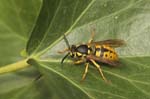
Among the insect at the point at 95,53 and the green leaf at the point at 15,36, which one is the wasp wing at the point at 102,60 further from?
the green leaf at the point at 15,36

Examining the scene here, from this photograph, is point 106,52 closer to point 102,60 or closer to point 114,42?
point 102,60

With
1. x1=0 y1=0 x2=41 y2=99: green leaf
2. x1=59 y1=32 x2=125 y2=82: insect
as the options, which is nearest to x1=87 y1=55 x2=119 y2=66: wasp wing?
x1=59 y1=32 x2=125 y2=82: insect

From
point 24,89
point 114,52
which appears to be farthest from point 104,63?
point 24,89

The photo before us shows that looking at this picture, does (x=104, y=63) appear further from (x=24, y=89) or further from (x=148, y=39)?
(x=24, y=89)

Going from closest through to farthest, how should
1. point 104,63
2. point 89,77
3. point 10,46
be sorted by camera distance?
point 89,77, point 104,63, point 10,46

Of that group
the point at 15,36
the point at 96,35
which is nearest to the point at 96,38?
the point at 96,35

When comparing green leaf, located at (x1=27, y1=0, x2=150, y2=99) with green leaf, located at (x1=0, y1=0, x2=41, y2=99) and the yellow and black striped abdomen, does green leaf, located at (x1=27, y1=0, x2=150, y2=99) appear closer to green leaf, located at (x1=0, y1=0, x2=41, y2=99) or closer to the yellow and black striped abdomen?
the yellow and black striped abdomen

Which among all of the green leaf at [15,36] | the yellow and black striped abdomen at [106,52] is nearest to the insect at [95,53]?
the yellow and black striped abdomen at [106,52]
